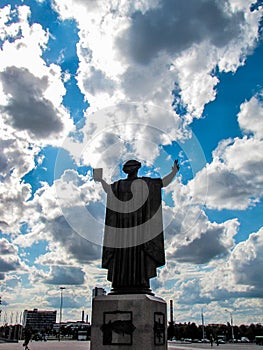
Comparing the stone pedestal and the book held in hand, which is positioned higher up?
the book held in hand

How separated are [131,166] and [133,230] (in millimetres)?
1835

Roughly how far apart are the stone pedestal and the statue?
1.69ft

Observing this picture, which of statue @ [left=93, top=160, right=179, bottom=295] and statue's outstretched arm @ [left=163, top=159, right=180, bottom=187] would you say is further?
statue's outstretched arm @ [left=163, top=159, right=180, bottom=187]

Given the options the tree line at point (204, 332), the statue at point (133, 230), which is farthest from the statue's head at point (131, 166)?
the tree line at point (204, 332)

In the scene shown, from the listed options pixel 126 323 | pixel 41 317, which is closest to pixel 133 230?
pixel 126 323

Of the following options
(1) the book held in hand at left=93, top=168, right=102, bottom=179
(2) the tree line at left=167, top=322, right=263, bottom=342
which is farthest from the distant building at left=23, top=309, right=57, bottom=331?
(1) the book held in hand at left=93, top=168, right=102, bottom=179

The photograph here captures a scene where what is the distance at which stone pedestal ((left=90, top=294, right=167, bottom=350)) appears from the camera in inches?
315

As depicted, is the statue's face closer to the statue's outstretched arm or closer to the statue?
the statue

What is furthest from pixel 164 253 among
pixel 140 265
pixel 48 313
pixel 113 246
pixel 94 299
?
pixel 48 313

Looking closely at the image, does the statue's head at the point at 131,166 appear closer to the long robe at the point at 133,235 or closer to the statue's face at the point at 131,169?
the statue's face at the point at 131,169

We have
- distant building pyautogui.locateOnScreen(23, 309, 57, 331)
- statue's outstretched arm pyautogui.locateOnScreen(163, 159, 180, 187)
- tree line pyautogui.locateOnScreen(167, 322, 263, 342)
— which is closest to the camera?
statue's outstretched arm pyautogui.locateOnScreen(163, 159, 180, 187)

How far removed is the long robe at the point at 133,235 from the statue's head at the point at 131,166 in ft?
1.04

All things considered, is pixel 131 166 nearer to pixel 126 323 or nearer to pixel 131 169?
pixel 131 169

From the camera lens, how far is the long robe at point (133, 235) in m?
9.12
